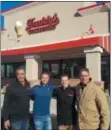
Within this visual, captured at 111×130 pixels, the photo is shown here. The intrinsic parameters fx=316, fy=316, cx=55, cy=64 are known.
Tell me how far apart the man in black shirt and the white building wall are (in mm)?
10233

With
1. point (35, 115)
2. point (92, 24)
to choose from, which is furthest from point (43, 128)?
point (92, 24)

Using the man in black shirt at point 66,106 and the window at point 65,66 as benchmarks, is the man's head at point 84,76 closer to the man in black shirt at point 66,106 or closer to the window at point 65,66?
the man in black shirt at point 66,106

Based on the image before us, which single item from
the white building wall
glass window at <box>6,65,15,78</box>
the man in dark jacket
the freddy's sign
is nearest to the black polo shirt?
the man in dark jacket

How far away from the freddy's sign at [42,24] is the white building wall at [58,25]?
0.20 meters

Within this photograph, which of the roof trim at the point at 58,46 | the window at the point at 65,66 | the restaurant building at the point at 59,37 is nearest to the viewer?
the roof trim at the point at 58,46

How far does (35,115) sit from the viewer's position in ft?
15.0

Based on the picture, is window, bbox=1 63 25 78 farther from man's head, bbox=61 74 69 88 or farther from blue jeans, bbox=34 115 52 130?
man's head, bbox=61 74 69 88

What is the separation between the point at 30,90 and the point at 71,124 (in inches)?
30.1

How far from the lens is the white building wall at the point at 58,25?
1511 centimetres

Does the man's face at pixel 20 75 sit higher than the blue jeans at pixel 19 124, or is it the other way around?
the man's face at pixel 20 75

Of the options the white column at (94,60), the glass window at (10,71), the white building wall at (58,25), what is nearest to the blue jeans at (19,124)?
the white column at (94,60)

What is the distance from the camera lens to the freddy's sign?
17.3m

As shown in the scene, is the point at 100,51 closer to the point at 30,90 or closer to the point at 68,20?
the point at 68,20

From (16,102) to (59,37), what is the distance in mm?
12654
